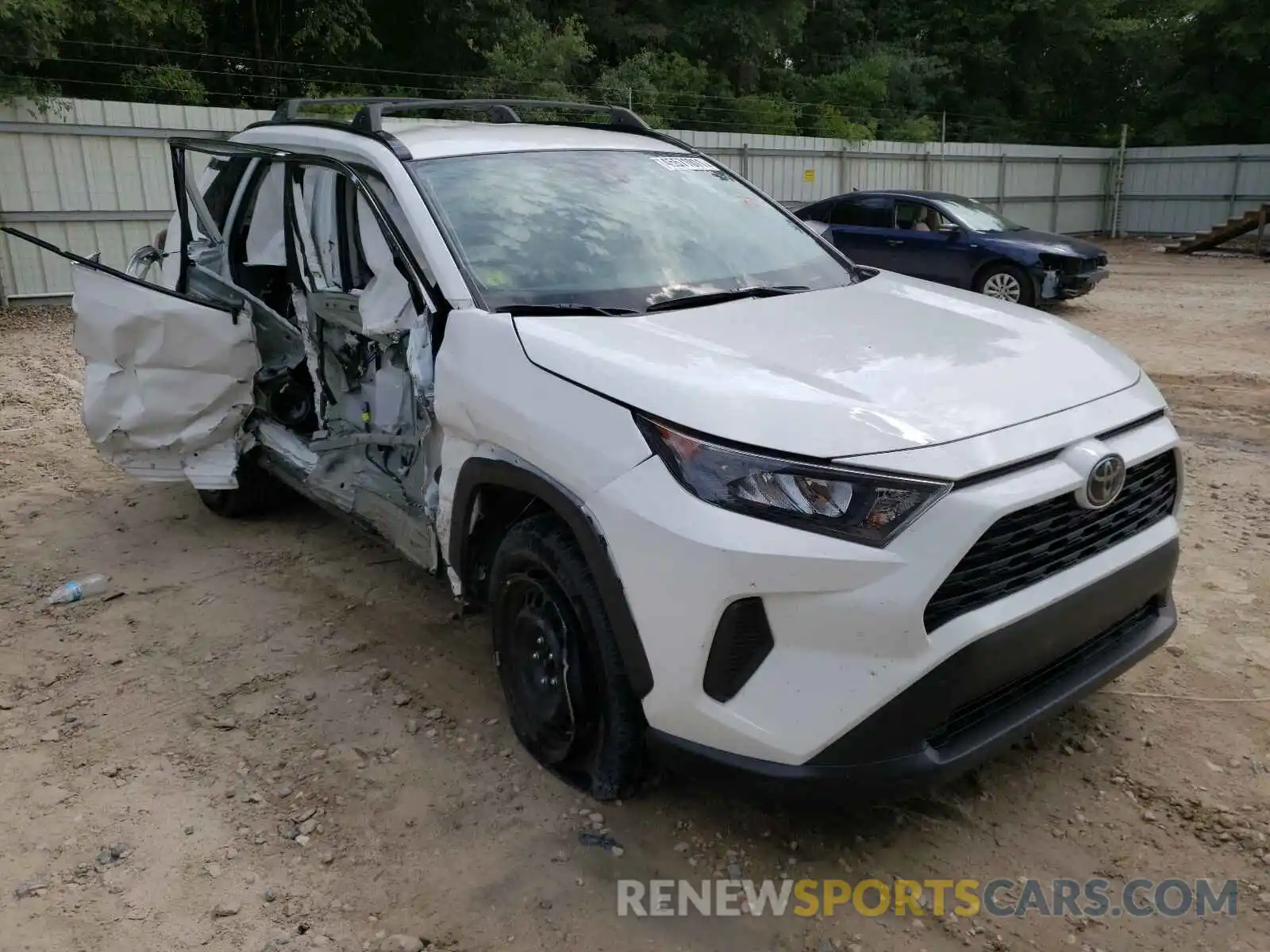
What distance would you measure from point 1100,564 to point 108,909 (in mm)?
2740

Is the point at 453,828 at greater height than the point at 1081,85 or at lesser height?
lesser

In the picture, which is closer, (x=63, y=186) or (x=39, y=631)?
(x=39, y=631)

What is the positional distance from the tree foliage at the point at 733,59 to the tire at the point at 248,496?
872 centimetres

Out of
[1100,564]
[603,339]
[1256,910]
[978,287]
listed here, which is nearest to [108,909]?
[603,339]

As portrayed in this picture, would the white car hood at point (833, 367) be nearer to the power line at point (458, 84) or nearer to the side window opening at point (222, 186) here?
the side window opening at point (222, 186)

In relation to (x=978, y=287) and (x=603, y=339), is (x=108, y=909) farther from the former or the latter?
(x=978, y=287)

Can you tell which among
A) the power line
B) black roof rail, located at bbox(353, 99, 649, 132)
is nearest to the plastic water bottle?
black roof rail, located at bbox(353, 99, 649, 132)

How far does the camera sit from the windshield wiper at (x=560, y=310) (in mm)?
3084

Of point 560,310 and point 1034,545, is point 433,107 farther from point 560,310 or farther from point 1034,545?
point 1034,545

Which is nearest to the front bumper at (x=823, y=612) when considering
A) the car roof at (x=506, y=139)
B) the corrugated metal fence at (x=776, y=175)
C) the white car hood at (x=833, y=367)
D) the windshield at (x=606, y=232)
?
the white car hood at (x=833, y=367)

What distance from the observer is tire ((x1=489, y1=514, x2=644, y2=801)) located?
2750mm

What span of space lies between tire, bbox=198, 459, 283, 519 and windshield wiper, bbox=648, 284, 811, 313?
2837 millimetres

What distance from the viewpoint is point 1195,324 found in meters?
11.5

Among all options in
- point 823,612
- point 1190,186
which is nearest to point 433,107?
point 823,612
